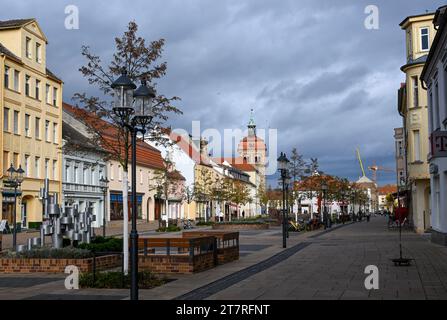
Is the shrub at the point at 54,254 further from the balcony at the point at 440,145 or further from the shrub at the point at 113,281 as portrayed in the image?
the balcony at the point at 440,145

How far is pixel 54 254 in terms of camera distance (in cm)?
1733

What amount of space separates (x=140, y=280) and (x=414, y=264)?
8.55m

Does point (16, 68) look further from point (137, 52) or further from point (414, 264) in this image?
point (414, 264)

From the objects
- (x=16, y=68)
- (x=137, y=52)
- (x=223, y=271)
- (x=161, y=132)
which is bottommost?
(x=223, y=271)

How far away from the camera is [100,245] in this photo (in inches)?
751

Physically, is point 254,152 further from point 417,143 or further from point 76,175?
point 417,143

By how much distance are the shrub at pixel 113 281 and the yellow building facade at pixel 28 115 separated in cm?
3390

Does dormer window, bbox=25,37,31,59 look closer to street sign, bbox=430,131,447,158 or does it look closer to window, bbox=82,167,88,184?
window, bbox=82,167,88,184

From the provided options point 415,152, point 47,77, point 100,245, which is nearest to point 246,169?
point 47,77

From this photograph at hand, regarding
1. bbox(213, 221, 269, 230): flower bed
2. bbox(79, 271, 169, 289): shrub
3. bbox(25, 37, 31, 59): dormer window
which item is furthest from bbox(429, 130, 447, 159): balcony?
bbox(25, 37, 31, 59): dormer window

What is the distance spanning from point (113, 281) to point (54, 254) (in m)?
4.35

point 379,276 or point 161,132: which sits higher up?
point 161,132

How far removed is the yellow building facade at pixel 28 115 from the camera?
46656 mm
